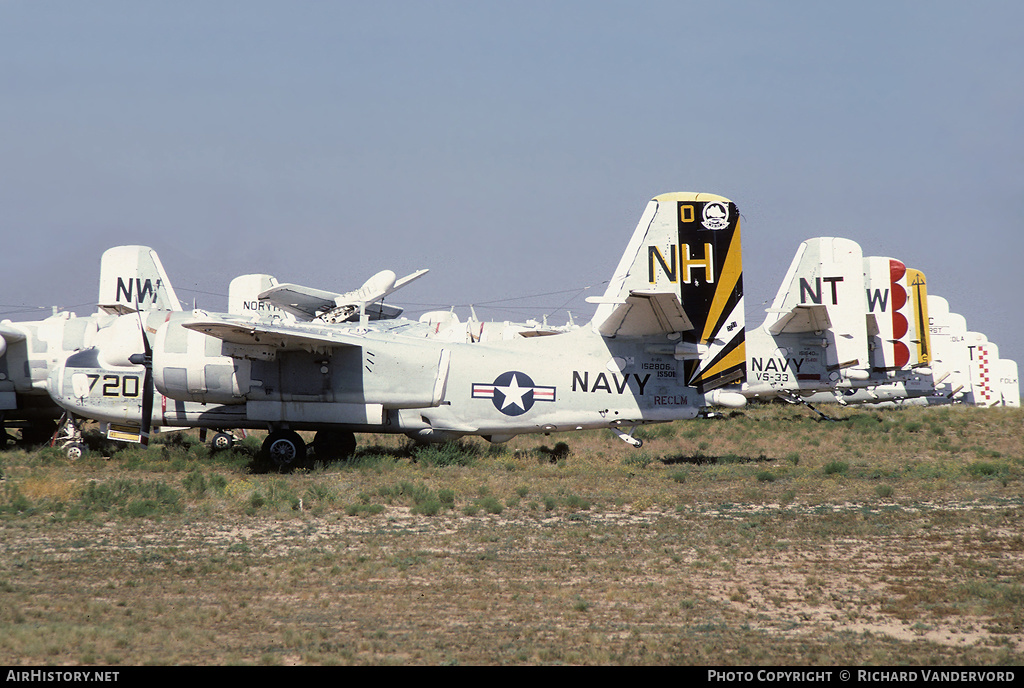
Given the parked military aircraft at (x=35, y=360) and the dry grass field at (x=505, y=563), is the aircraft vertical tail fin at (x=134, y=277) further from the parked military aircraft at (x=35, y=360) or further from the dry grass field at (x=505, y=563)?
the dry grass field at (x=505, y=563)

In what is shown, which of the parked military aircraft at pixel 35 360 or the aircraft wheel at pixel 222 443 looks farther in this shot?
the parked military aircraft at pixel 35 360

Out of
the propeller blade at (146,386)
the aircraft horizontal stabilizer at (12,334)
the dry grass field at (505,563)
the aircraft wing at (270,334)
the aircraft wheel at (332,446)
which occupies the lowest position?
the dry grass field at (505,563)

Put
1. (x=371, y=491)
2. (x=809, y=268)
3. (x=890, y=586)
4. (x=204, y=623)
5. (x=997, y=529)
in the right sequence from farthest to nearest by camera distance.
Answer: (x=809, y=268) < (x=371, y=491) < (x=997, y=529) < (x=890, y=586) < (x=204, y=623)

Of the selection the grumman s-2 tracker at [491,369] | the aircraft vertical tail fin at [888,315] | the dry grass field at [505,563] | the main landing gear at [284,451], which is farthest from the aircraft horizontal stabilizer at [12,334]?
the aircraft vertical tail fin at [888,315]

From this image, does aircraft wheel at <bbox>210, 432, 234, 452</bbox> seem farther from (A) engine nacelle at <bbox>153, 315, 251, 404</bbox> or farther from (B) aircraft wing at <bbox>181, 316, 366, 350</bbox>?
(B) aircraft wing at <bbox>181, 316, 366, 350</bbox>

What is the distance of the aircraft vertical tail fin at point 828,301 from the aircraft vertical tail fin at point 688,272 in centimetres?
1162

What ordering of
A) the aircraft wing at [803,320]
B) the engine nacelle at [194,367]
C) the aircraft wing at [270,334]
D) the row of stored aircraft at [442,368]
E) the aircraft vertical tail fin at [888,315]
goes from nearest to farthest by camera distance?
the aircraft wing at [270,334] → the engine nacelle at [194,367] → the row of stored aircraft at [442,368] → the aircraft wing at [803,320] → the aircraft vertical tail fin at [888,315]

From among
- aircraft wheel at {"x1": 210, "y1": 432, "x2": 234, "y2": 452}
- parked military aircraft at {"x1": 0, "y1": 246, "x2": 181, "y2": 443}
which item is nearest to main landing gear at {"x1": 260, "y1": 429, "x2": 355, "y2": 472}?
aircraft wheel at {"x1": 210, "y1": 432, "x2": 234, "y2": 452}

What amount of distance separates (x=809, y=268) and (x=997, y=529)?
20.3 meters

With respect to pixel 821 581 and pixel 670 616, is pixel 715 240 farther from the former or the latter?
pixel 670 616

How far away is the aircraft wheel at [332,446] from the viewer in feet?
70.4

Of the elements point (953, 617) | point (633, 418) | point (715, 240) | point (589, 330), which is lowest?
point (953, 617)

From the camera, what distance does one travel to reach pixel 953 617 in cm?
876

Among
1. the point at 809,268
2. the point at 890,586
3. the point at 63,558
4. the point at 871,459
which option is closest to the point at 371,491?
the point at 63,558
